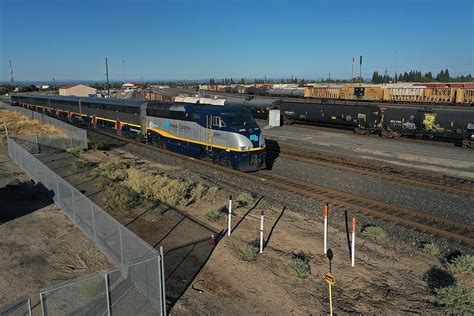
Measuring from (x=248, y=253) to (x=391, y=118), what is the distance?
27796 mm

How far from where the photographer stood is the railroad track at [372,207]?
1352 cm

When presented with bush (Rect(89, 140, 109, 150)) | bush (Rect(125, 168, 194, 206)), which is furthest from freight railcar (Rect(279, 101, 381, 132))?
bush (Rect(125, 168, 194, 206))

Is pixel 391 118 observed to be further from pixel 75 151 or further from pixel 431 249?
pixel 75 151

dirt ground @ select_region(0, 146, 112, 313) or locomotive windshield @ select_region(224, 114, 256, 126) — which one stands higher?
locomotive windshield @ select_region(224, 114, 256, 126)

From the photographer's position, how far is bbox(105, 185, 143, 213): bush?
1513 cm

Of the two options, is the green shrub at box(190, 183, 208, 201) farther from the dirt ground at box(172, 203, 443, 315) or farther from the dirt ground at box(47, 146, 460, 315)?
the dirt ground at box(172, 203, 443, 315)

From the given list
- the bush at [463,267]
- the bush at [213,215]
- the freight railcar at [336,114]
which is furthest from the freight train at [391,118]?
the bush at [213,215]

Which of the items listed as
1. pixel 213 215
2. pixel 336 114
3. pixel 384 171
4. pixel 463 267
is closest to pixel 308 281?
pixel 463 267

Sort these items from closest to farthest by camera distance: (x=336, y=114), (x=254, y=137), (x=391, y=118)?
1. (x=254, y=137)
2. (x=391, y=118)
3. (x=336, y=114)

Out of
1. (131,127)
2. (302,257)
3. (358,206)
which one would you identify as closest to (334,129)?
(131,127)

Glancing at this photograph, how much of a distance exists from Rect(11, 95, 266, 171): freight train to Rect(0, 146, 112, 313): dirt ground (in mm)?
9232

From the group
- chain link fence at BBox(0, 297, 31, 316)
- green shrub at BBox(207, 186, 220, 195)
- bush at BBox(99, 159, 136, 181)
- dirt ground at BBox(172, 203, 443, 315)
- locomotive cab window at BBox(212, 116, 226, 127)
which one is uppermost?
locomotive cab window at BBox(212, 116, 226, 127)

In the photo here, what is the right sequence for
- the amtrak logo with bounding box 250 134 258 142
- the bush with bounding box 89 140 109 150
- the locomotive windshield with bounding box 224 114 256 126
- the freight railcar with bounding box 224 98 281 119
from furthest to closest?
the freight railcar with bounding box 224 98 281 119 < the bush with bounding box 89 140 109 150 < the locomotive windshield with bounding box 224 114 256 126 < the amtrak logo with bounding box 250 134 258 142

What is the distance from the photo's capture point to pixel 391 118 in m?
→ 34.5
